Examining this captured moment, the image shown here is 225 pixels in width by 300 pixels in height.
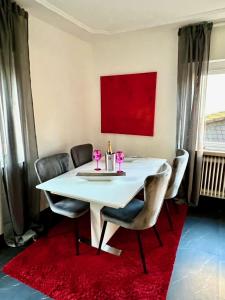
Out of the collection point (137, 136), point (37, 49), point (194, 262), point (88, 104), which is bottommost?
point (194, 262)

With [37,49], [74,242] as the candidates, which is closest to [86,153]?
[74,242]

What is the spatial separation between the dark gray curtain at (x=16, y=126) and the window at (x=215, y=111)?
7.36ft

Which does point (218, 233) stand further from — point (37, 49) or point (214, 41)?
point (37, 49)

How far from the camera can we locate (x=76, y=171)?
2283mm

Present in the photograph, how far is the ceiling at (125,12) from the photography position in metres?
2.05

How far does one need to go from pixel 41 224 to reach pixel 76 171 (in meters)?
0.77

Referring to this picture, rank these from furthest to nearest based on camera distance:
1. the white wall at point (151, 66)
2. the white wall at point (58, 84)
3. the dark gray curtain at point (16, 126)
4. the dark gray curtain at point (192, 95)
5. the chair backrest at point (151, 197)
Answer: the white wall at point (151, 66) < the dark gray curtain at point (192, 95) < the white wall at point (58, 84) < the dark gray curtain at point (16, 126) < the chair backrest at point (151, 197)

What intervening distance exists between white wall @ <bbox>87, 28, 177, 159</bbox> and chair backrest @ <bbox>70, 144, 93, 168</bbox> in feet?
2.15

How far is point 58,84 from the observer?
8.87 ft

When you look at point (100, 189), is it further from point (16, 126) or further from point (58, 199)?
point (16, 126)

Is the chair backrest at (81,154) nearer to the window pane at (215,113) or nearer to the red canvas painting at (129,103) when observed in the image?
the red canvas painting at (129,103)

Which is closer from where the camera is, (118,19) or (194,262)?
(194,262)

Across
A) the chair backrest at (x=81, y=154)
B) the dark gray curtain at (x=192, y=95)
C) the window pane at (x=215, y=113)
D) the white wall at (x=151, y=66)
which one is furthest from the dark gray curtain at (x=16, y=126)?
the window pane at (x=215, y=113)

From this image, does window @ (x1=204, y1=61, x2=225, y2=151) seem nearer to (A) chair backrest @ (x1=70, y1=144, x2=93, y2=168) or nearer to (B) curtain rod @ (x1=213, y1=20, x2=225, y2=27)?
(B) curtain rod @ (x1=213, y1=20, x2=225, y2=27)
